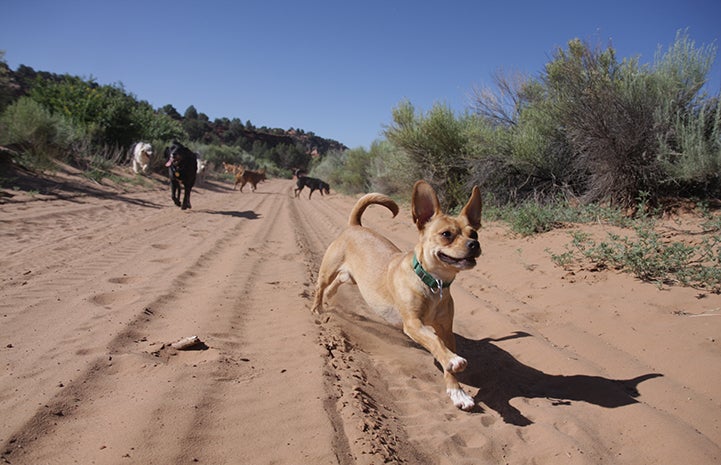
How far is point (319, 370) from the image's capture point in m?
3.02

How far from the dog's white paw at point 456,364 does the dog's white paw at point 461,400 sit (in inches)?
9.1

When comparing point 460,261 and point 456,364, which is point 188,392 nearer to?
point 456,364

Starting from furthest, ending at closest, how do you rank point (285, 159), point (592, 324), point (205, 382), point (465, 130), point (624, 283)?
1. point (285, 159)
2. point (465, 130)
3. point (624, 283)
4. point (592, 324)
5. point (205, 382)

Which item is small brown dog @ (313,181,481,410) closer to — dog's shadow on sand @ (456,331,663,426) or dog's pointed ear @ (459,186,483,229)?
dog's pointed ear @ (459,186,483,229)

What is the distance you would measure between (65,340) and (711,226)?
830cm

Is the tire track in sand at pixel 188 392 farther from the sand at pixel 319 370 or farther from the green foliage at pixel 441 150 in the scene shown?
the green foliage at pixel 441 150

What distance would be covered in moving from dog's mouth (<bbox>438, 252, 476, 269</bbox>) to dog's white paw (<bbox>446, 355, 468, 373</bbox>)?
2.07 feet

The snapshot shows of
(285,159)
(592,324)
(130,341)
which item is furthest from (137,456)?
(285,159)

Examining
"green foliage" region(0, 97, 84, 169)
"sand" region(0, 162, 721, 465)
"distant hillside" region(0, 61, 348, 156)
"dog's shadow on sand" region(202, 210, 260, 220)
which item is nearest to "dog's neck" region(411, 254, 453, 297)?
"sand" region(0, 162, 721, 465)

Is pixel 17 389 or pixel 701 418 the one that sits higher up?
→ pixel 701 418

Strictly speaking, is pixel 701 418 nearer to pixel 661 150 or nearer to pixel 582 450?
pixel 582 450

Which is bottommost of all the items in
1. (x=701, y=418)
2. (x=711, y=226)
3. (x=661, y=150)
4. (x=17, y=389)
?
(x=17, y=389)

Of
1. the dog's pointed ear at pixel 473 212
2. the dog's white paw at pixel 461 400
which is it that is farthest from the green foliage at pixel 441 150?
the dog's white paw at pixel 461 400

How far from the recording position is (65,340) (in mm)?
3061
